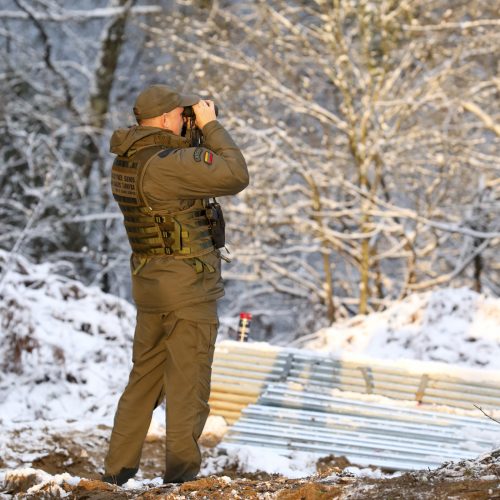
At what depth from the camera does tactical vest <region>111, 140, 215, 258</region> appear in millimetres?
3990

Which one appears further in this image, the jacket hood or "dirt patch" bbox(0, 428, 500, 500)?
the jacket hood

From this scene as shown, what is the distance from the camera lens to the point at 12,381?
6.91 metres

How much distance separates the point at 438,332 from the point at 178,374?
4943mm

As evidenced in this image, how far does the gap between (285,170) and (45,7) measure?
21.8 ft

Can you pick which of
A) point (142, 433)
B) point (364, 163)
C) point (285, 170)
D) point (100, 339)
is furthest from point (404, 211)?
point (142, 433)

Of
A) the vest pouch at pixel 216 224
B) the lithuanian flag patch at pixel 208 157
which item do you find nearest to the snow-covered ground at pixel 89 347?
the vest pouch at pixel 216 224

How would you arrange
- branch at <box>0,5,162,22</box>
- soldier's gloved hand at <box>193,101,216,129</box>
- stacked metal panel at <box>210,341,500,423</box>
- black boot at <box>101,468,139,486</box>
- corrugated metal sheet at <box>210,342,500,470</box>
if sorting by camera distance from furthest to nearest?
branch at <box>0,5,162,22</box>
stacked metal panel at <box>210,341,500,423</box>
corrugated metal sheet at <box>210,342,500,470</box>
black boot at <box>101,468,139,486</box>
soldier's gloved hand at <box>193,101,216,129</box>

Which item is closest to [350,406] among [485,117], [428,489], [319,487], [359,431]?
[359,431]

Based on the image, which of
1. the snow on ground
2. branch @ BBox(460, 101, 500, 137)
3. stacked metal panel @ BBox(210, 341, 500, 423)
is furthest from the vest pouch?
branch @ BBox(460, 101, 500, 137)

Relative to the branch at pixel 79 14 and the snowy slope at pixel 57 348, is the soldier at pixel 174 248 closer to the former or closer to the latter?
the snowy slope at pixel 57 348

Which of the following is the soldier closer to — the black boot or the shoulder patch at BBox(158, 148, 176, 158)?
the shoulder patch at BBox(158, 148, 176, 158)

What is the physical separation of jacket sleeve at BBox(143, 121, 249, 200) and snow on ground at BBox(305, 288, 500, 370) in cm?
448

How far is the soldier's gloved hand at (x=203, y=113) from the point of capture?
161 inches

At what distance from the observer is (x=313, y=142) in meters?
14.5
